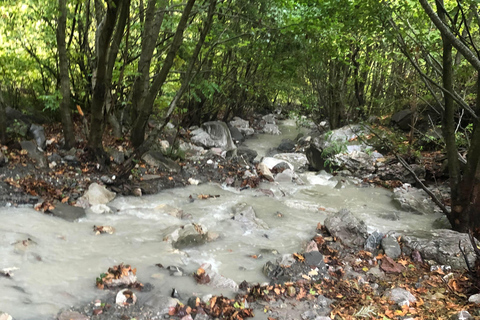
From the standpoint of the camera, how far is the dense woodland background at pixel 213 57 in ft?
14.5

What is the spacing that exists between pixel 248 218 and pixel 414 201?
3.41 m

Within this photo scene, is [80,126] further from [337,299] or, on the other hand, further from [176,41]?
[337,299]

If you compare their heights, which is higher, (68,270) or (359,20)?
(359,20)

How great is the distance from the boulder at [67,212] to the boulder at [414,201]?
5.50 m

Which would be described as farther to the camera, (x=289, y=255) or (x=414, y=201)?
(x=414, y=201)

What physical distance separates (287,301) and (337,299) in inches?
19.1

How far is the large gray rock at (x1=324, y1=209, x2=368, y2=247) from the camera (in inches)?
179

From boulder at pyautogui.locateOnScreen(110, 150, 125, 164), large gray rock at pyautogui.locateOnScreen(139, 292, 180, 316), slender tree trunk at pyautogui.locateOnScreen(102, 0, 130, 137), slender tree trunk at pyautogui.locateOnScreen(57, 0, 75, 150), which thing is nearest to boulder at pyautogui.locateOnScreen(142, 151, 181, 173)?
boulder at pyautogui.locateOnScreen(110, 150, 125, 164)

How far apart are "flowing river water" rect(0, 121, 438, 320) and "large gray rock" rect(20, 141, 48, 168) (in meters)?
1.40

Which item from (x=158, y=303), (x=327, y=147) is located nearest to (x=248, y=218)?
(x=158, y=303)

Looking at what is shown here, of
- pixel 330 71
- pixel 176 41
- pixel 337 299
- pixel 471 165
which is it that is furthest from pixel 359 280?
pixel 330 71

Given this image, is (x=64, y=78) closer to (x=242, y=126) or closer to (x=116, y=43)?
(x=116, y=43)

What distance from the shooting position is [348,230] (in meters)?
4.67

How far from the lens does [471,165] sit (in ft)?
14.3
